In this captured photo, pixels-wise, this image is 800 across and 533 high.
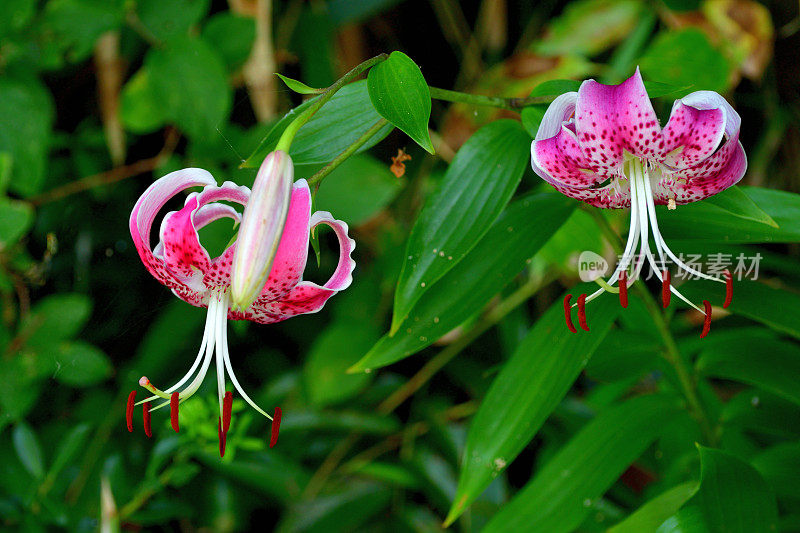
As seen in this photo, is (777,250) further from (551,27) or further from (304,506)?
(304,506)

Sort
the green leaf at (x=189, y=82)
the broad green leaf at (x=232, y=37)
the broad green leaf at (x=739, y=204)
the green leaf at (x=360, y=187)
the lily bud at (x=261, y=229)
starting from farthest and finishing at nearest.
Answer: the broad green leaf at (x=232, y=37)
the green leaf at (x=189, y=82)
the green leaf at (x=360, y=187)
the broad green leaf at (x=739, y=204)
the lily bud at (x=261, y=229)

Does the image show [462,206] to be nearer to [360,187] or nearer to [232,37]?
[360,187]

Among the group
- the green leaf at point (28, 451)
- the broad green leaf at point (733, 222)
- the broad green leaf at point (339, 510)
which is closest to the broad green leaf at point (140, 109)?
the green leaf at point (28, 451)

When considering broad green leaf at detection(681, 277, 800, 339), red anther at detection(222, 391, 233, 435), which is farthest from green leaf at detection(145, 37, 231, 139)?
broad green leaf at detection(681, 277, 800, 339)

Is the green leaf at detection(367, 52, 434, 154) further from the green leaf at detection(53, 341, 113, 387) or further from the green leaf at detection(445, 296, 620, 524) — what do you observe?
the green leaf at detection(53, 341, 113, 387)

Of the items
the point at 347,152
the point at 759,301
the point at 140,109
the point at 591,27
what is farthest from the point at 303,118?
the point at 591,27

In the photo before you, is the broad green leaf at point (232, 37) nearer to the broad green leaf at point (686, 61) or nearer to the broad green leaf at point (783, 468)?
the broad green leaf at point (686, 61)
